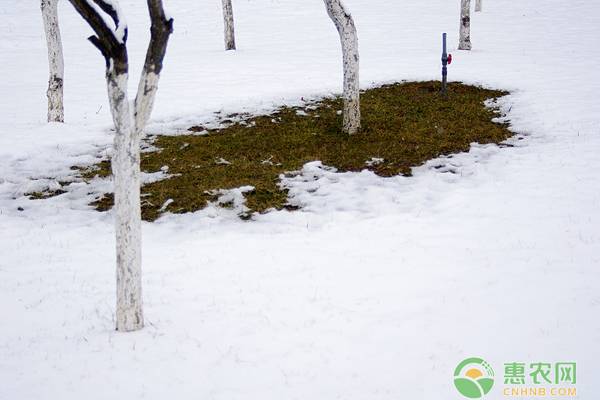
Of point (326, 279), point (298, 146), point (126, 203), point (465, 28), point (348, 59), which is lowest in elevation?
point (326, 279)

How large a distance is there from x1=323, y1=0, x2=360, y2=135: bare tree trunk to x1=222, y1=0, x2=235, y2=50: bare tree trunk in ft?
42.8

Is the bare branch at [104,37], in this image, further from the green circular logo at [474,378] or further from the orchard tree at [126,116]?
the green circular logo at [474,378]

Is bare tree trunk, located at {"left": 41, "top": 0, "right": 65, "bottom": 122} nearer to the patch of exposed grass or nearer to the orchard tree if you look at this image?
the patch of exposed grass

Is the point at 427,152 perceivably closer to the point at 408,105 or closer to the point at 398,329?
the point at 408,105

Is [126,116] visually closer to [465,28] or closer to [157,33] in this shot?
[157,33]

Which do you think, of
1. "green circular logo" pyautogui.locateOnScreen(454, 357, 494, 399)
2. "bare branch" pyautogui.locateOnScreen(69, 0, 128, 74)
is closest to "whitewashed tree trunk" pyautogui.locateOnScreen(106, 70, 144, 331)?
"bare branch" pyautogui.locateOnScreen(69, 0, 128, 74)

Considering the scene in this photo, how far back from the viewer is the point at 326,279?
6.56 m

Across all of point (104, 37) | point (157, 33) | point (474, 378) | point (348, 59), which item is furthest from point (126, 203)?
point (348, 59)

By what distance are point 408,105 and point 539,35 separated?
14.6 metres

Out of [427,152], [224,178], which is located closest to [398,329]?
[224,178]

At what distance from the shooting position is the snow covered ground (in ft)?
16.0

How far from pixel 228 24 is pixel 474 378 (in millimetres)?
21546

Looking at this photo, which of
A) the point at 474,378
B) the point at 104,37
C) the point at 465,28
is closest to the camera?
the point at 474,378

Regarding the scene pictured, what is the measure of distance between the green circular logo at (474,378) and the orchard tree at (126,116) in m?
3.51
